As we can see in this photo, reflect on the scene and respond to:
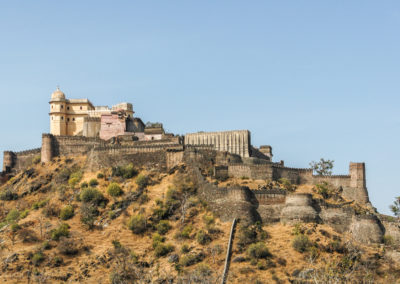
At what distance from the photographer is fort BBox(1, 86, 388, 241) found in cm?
7581

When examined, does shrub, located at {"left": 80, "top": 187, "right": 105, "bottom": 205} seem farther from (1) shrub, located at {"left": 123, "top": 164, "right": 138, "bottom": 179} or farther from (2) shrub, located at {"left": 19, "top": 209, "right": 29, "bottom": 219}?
(2) shrub, located at {"left": 19, "top": 209, "right": 29, "bottom": 219}

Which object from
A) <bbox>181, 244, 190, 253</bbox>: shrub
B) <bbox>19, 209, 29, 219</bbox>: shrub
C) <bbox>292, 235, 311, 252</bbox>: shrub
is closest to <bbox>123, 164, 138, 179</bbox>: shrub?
<bbox>19, 209, 29, 219</bbox>: shrub

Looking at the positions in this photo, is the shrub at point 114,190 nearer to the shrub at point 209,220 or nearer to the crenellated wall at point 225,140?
the shrub at point 209,220

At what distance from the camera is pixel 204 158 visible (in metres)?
86.6

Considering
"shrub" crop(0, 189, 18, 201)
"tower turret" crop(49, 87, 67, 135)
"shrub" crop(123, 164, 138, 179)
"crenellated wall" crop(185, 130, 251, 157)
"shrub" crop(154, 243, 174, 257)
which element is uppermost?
"tower turret" crop(49, 87, 67, 135)

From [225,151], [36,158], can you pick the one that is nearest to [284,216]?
[225,151]

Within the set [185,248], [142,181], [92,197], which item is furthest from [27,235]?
[185,248]

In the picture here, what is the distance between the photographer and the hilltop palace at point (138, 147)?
87.3 m

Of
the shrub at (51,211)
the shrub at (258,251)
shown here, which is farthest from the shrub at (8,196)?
the shrub at (258,251)

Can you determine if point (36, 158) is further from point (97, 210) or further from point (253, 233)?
point (253, 233)

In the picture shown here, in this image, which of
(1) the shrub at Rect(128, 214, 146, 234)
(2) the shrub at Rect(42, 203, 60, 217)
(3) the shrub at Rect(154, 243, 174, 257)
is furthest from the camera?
(2) the shrub at Rect(42, 203, 60, 217)

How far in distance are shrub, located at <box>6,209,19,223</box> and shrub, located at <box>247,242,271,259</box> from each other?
2770 cm

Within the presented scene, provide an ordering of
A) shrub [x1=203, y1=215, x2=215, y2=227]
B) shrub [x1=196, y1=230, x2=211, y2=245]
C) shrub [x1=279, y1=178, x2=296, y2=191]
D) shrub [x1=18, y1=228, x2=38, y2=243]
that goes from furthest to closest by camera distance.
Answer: shrub [x1=279, y1=178, x2=296, y2=191] < shrub [x1=18, y1=228, x2=38, y2=243] < shrub [x1=203, y1=215, x2=215, y2=227] < shrub [x1=196, y1=230, x2=211, y2=245]

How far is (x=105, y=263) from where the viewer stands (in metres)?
73.4
